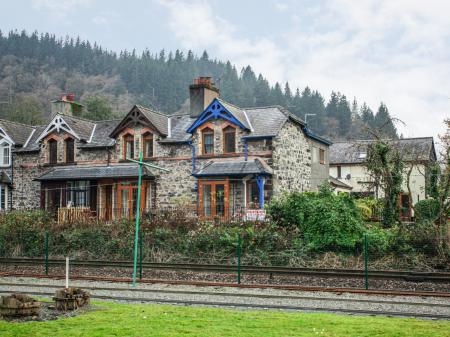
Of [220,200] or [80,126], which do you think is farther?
[80,126]

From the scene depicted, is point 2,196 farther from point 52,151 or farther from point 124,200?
point 124,200

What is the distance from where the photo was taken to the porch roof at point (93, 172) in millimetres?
29931

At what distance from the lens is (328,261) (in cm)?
1934

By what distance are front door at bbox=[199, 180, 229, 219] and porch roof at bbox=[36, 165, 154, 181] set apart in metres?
3.65

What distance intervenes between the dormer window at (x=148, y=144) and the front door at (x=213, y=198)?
15.0 ft

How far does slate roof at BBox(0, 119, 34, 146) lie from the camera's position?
35.2 m

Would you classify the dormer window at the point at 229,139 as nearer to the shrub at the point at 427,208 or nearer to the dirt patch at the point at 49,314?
the shrub at the point at 427,208

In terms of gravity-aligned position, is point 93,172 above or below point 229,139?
below

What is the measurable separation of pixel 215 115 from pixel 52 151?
12.1m

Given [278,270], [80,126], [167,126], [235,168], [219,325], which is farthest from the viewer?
[80,126]

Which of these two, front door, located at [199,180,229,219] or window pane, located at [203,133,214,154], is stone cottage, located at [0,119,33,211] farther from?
front door, located at [199,180,229,219]

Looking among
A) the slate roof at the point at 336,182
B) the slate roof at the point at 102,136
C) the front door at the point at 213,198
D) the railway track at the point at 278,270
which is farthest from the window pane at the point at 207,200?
the slate roof at the point at 336,182

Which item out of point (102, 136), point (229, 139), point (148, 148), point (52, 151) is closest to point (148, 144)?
point (148, 148)

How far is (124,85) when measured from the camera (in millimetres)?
112688
